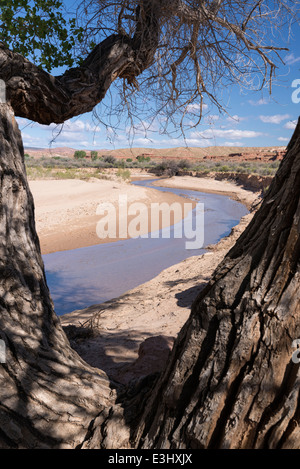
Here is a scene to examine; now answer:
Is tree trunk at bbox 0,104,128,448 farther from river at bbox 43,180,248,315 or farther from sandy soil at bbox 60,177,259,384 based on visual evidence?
river at bbox 43,180,248,315

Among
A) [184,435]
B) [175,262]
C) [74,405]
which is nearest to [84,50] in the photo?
[74,405]

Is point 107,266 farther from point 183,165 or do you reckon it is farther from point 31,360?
point 183,165

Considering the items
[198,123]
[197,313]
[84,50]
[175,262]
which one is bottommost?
[175,262]

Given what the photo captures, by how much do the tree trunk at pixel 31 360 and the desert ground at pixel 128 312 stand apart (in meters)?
0.60

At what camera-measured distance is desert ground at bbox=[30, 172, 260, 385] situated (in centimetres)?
340

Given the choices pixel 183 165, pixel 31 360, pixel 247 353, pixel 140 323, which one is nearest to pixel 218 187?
pixel 183 165

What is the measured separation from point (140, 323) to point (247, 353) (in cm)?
378

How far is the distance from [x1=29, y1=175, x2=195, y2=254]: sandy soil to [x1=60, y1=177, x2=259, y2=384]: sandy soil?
415 cm

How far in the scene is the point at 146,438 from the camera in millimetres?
1726

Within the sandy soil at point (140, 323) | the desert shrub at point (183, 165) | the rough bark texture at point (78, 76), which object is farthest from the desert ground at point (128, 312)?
the desert shrub at point (183, 165)

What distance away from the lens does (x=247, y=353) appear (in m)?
1.52

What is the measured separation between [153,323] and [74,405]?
3.15 metres

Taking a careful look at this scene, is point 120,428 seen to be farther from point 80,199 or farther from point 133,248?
point 80,199

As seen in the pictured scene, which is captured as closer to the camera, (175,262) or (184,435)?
(184,435)
